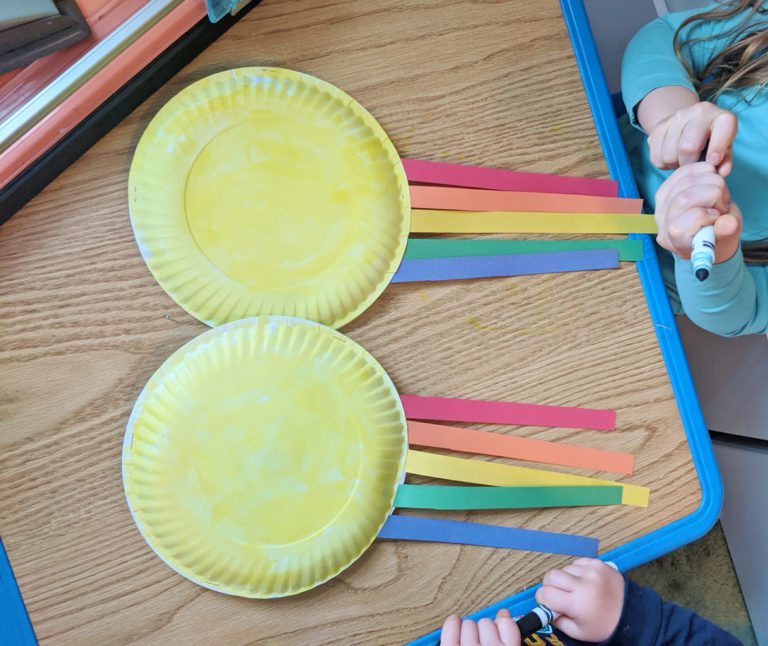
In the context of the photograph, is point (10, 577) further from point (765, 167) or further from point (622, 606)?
point (765, 167)

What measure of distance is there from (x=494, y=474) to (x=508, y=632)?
0.13 metres

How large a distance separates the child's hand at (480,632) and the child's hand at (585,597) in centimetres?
4

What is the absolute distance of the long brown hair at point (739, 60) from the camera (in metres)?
0.73

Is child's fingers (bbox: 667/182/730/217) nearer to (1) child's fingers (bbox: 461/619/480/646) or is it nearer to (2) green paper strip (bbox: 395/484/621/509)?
(2) green paper strip (bbox: 395/484/621/509)

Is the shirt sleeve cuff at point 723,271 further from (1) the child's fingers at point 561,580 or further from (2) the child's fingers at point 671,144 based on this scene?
(1) the child's fingers at point 561,580

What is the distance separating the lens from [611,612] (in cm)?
62

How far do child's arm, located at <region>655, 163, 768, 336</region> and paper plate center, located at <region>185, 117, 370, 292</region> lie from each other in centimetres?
26

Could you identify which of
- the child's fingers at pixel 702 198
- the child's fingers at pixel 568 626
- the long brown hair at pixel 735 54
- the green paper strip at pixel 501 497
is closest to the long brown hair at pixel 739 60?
the long brown hair at pixel 735 54

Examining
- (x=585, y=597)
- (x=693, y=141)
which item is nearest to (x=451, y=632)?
(x=585, y=597)

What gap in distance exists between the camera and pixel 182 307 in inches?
22.7

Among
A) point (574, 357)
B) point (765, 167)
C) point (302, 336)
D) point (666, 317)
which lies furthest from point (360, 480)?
point (765, 167)

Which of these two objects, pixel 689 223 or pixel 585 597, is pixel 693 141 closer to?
pixel 689 223

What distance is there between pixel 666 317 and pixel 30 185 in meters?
0.57

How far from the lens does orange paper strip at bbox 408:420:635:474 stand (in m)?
0.61
